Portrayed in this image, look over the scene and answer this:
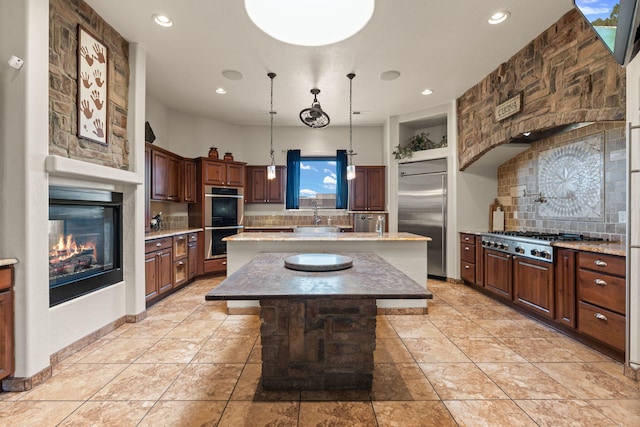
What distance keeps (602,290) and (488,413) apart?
5.22 feet

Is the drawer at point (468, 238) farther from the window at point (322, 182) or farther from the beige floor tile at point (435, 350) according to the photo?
the window at point (322, 182)

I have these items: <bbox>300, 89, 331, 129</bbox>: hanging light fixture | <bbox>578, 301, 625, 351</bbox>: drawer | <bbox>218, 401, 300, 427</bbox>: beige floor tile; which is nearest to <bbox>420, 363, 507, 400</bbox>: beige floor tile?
<bbox>218, 401, 300, 427</bbox>: beige floor tile

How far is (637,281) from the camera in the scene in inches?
77.3

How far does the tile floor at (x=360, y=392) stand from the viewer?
1.64 meters

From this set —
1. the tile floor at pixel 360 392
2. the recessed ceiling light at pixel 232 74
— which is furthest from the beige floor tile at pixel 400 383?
the recessed ceiling light at pixel 232 74

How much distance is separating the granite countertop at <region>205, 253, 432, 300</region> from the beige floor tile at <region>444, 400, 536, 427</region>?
78cm

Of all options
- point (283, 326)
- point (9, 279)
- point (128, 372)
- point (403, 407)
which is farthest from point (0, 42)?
point (403, 407)

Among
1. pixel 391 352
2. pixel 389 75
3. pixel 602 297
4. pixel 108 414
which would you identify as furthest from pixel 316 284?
pixel 389 75

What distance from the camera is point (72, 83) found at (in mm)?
2393

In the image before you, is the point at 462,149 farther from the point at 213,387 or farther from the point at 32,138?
the point at 32,138

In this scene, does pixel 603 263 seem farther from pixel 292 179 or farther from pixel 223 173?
pixel 223 173

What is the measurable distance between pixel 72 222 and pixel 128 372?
138 centimetres

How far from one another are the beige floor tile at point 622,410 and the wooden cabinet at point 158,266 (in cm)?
420

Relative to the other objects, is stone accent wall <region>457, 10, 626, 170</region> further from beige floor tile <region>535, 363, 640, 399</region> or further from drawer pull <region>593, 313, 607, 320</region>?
beige floor tile <region>535, 363, 640, 399</region>
